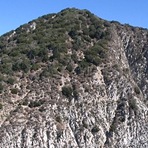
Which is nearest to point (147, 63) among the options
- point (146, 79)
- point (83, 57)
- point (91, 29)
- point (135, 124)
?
point (146, 79)

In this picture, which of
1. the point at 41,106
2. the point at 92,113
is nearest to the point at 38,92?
the point at 41,106

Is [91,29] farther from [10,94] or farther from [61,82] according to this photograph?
[10,94]

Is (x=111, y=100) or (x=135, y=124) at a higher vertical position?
(x=111, y=100)

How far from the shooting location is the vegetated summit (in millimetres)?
64250

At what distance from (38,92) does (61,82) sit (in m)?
5.63

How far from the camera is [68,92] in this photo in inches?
2800

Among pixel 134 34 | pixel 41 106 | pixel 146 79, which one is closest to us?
pixel 41 106

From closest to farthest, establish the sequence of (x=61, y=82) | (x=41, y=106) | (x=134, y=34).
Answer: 1. (x=41, y=106)
2. (x=61, y=82)
3. (x=134, y=34)

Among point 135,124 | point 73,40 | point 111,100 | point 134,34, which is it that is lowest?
point 135,124

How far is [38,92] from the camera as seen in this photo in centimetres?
7044

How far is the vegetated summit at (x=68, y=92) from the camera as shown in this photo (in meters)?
64.2

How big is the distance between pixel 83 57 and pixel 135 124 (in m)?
20.0

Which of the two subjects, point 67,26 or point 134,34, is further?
point 134,34

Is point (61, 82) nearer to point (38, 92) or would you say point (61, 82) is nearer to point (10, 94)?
point (38, 92)
